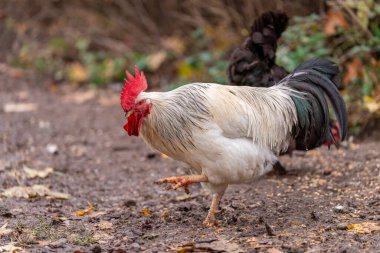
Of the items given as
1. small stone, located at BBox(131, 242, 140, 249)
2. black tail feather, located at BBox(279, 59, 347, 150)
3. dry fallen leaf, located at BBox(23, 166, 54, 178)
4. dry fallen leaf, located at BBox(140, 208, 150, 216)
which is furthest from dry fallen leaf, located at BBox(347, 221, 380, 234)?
dry fallen leaf, located at BBox(23, 166, 54, 178)

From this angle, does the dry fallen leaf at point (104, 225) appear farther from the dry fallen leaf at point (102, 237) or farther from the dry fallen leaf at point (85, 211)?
the dry fallen leaf at point (85, 211)

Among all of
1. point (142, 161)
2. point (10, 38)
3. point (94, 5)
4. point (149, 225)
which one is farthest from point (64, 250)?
point (10, 38)

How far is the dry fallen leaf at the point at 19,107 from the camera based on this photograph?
33.3 ft

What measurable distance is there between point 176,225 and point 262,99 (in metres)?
1.19

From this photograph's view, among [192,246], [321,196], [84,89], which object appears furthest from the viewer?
[84,89]

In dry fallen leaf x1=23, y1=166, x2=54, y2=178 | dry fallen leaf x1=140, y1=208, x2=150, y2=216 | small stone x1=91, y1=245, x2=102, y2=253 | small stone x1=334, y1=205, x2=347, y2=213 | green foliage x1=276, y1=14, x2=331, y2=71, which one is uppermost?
green foliage x1=276, y1=14, x2=331, y2=71

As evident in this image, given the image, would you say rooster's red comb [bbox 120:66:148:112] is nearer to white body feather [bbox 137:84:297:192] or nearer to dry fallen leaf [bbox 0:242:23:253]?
white body feather [bbox 137:84:297:192]

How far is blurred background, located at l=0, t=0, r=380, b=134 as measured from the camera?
310 inches

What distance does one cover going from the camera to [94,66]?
485 inches

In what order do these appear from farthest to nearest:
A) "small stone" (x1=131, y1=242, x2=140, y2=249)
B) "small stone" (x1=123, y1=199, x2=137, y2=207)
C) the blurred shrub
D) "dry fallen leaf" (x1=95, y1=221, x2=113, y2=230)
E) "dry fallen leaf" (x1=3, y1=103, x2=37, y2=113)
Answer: "dry fallen leaf" (x1=3, y1=103, x2=37, y2=113) → the blurred shrub → "small stone" (x1=123, y1=199, x2=137, y2=207) → "dry fallen leaf" (x1=95, y1=221, x2=113, y2=230) → "small stone" (x1=131, y1=242, x2=140, y2=249)

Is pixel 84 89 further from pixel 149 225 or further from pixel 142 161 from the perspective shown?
pixel 149 225

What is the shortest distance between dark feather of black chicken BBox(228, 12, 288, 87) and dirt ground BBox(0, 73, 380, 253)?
3.37 feet

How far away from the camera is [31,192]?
5.70 metres

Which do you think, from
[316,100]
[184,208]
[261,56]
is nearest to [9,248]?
[184,208]
